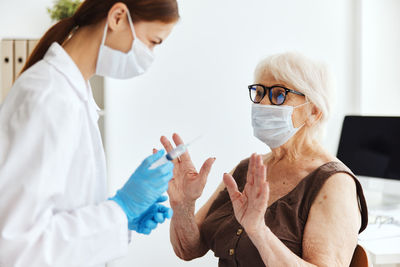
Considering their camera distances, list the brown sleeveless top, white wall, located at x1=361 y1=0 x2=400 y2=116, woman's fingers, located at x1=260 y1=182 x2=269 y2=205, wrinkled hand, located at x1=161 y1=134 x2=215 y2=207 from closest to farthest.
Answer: woman's fingers, located at x1=260 y1=182 x2=269 y2=205 < the brown sleeveless top < wrinkled hand, located at x1=161 y1=134 x2=215 y2=207 < white wall, located at x1=361 y1=0 x2=400 y2=116

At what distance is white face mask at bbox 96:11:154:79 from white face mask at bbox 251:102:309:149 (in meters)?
0.58

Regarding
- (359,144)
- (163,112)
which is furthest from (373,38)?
(163,112)

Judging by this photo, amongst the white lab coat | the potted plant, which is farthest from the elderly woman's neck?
the potted plant

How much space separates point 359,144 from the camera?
8.26 ft

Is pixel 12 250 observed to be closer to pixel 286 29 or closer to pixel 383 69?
pixel 286 29

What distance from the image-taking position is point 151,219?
1257 mm

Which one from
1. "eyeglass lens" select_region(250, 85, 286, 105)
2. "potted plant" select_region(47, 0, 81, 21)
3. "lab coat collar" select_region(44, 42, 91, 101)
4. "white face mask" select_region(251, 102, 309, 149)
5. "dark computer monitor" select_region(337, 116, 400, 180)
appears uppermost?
"potted plant" select_region(47, 0, 81, 21)

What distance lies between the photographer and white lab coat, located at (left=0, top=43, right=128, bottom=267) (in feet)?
2.84

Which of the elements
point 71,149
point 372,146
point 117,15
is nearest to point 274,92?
point 117,15

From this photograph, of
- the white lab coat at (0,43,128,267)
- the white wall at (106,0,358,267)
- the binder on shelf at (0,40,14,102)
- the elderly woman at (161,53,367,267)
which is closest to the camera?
the white lab coat at (0,43,128,267)

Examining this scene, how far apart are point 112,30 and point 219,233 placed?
0.83m

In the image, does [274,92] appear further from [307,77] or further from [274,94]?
[307,77]

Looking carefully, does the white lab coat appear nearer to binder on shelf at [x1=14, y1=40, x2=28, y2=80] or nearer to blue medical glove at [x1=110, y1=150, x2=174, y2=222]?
blue medical glove at [x1=110, y1=150, x2=174, y2=222]

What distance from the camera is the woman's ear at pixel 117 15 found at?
3.35 ft
